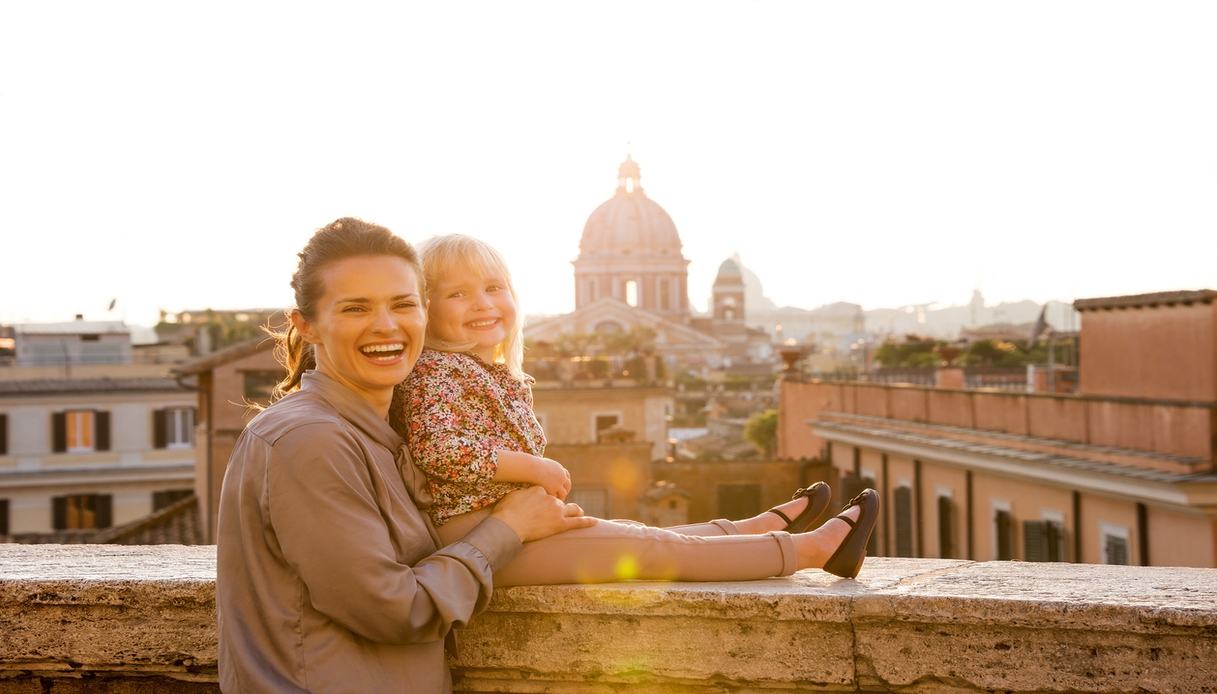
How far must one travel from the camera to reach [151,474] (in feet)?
84.3

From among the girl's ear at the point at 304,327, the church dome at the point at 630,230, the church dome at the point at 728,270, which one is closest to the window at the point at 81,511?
the girl's ear at the point at 304,327

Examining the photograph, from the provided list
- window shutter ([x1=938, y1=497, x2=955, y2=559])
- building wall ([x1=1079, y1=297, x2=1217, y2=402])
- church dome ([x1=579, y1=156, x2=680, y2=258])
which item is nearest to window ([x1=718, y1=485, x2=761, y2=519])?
window shutter ([x1=938, y1=497, x2=955, y2=559])

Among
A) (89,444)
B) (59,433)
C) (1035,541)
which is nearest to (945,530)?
(1035,541)

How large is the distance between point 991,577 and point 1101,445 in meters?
10.5

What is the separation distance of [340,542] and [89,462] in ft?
84.3

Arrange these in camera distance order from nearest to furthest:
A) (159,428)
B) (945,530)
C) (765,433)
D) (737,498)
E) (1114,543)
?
(1114,543) → (945,530) → (737,498) → (159,428) → (765,433)

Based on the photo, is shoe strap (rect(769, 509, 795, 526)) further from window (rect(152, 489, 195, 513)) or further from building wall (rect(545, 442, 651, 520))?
window (rect(152, 489, 195, 513))

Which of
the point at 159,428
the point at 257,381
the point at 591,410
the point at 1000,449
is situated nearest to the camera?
the point at 1000,449

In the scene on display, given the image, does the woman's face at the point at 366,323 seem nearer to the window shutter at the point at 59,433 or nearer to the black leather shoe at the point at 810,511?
the black leather shoe at the point at 810,511

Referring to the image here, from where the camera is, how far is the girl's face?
8.45ft

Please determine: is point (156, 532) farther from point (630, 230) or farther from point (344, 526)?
point (630, 230)

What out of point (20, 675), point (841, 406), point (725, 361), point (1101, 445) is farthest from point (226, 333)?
point (725, 361)

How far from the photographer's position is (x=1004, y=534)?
43.5 feet

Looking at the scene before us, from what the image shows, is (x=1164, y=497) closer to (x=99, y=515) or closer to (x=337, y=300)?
(x=337, y=300)
